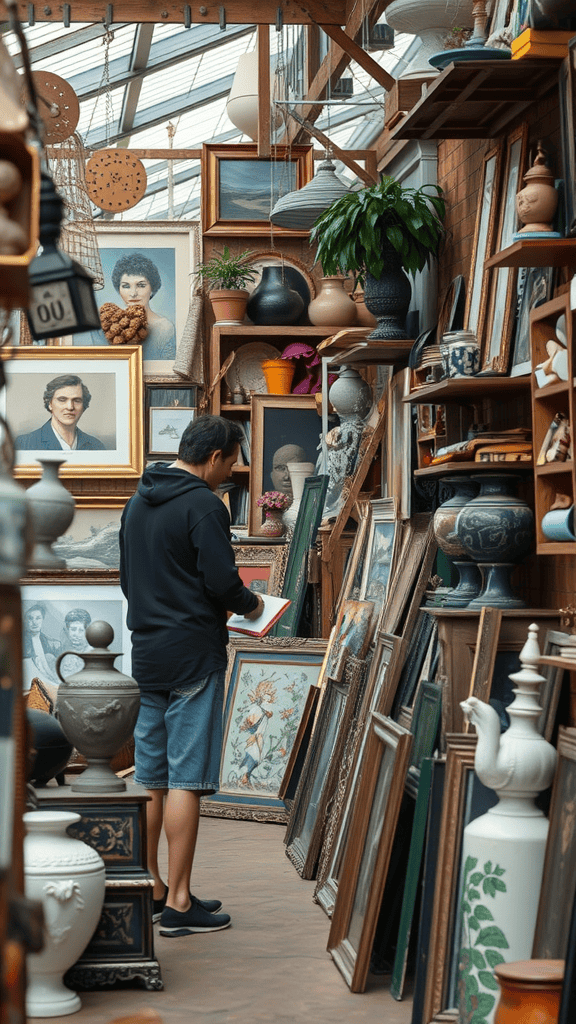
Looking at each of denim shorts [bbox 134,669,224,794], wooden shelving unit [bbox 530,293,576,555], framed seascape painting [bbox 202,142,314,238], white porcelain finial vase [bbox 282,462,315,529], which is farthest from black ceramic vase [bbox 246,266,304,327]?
wooden shelving unit [bbox 530,293,576,555]

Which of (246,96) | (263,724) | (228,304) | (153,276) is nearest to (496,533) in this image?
(263,724)

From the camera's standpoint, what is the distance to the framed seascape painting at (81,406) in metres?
7.57

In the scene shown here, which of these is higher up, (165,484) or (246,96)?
(246,96)

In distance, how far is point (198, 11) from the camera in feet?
20.6

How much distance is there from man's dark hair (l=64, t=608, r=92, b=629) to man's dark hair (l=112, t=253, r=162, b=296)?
2099 mm

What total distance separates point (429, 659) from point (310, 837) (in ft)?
3.50

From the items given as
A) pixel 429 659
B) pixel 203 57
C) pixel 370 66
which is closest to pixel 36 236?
pixel 429 659

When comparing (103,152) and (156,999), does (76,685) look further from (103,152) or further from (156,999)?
(103,152)

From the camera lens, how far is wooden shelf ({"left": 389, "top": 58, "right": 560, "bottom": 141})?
341 centimetres

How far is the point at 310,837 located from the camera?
4.94 m

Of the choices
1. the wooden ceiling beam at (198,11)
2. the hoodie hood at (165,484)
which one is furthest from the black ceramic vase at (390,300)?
the wooden ceiling beam at (198,11)

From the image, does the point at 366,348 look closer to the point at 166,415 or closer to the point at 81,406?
the point at 166,415

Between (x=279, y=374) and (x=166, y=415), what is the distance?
811mm

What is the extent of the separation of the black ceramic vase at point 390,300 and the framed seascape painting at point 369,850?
173 centimetres
